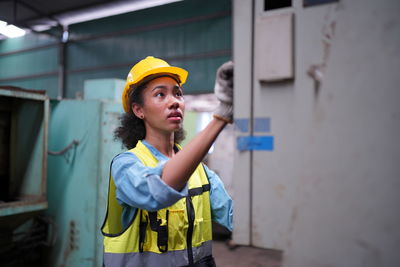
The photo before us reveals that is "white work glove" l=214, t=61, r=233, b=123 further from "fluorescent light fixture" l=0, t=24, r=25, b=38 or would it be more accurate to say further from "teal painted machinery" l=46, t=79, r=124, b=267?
"fluorescent light fixture" l=0, t=24, r=25, b=38

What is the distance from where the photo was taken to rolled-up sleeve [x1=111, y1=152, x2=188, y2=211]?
85 cm

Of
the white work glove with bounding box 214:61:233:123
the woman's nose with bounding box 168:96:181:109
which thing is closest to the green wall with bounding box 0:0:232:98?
the woman's nose with bounding box 168:96:181:109

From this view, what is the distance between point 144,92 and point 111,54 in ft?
17.9

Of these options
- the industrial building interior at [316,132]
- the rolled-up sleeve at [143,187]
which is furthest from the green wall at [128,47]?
the industrial building interior at [316,132]

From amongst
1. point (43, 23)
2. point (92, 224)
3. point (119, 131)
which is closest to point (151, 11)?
point (43, 23)

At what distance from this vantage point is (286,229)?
64 cm

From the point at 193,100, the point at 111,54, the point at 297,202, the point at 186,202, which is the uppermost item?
the point at 111,54

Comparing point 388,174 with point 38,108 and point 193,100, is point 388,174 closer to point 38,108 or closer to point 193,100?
point 38,108

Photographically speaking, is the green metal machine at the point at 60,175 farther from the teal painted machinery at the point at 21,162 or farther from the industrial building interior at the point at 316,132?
the industrial building interior at the point at 316,132

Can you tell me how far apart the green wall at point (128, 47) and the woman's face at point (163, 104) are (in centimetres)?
416

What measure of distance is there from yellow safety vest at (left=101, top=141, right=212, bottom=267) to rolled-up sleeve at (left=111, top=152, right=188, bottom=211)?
15 cm

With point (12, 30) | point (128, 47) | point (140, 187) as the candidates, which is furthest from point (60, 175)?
point (128, 47)

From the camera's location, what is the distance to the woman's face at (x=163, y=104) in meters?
1.23

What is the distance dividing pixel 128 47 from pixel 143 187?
5.70 metres
